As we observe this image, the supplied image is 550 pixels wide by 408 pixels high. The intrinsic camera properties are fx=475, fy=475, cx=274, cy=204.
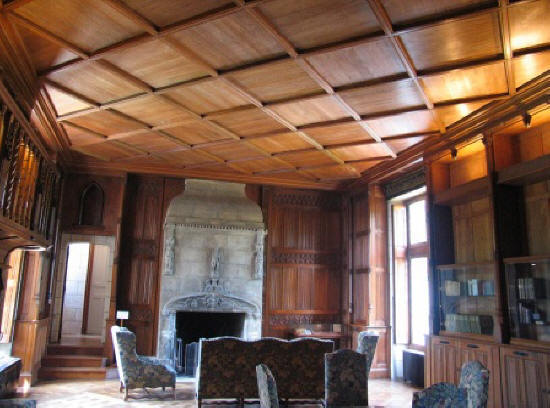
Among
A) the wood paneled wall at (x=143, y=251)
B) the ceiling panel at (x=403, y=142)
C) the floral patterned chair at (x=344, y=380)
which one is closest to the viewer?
the floral patterned chair at (x=344, y=380)

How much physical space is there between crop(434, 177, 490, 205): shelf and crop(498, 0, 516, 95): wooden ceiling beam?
1.23 metres

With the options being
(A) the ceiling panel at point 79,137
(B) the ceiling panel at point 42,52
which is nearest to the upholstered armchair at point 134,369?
(A) the ceiling panel at point 79,137

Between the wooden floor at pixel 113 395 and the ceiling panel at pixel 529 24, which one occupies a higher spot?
the ceiling panel at pixel 529 24

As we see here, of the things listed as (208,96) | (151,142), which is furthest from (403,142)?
(151,142)

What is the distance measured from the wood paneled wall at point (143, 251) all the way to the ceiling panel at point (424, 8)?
6465 millimetres

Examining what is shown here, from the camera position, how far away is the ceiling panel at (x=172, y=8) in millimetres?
3893

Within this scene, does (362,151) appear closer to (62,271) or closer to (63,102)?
(63,102)

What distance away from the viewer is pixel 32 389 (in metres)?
7.07

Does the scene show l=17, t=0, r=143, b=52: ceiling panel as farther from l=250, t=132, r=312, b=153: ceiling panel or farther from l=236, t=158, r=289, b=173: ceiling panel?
l=236, t=158, r=289, b=173: ceiling panel

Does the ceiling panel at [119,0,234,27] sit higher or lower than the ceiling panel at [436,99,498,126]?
higher

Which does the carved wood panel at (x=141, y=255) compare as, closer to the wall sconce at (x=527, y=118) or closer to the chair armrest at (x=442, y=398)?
the chair armrest at (x=442, y=398)

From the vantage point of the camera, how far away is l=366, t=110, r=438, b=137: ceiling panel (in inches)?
239

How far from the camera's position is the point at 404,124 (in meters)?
6.39

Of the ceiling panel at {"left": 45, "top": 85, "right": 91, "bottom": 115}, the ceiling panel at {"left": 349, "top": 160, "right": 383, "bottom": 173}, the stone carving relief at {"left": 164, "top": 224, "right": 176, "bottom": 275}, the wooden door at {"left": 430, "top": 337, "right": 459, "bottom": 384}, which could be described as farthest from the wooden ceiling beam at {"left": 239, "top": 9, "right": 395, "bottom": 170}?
the stone carving relief at {"left": 164, "top": 224, "right": 176, "bottom": 275}
